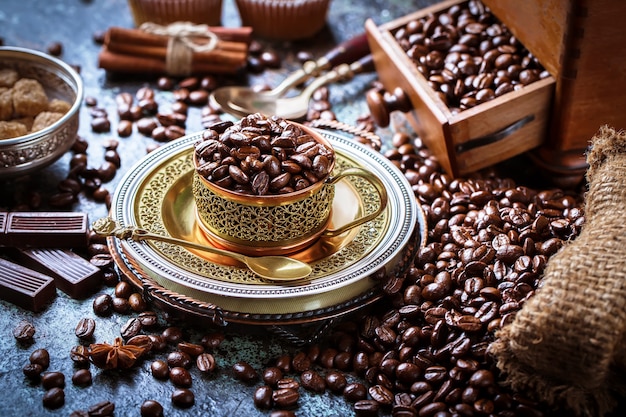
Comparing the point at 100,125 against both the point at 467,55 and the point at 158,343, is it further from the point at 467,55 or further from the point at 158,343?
the point at 467,55

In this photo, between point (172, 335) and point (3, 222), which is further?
point (3, 222)

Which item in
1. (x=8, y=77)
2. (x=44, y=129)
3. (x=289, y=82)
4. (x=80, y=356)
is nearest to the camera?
(x=80, y=356)

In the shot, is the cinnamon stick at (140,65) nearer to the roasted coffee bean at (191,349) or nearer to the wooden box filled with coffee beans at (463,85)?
the wooden box filled with coffee beans at (463,85)

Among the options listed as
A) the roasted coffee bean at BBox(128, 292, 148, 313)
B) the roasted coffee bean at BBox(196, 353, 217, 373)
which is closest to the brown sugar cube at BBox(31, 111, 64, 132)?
the roasted coffee bean at BBox(128, 292, 148, 313)

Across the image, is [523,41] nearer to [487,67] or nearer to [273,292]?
[487,67]

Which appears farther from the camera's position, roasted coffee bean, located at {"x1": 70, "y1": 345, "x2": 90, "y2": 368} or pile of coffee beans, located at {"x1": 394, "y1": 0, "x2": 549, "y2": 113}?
pile of coffee beans, located at {"x1": 394, "y1": 0, "x2": 549, "y2": 113}

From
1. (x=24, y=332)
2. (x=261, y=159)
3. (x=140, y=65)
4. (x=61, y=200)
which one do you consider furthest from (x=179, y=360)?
(x=140, y=65)

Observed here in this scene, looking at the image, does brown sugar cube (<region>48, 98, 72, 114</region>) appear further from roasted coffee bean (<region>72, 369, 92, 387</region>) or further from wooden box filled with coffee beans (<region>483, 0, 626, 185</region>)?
wooden box filled with coffee beans (<region>483, 0, 626, 185</region>)
